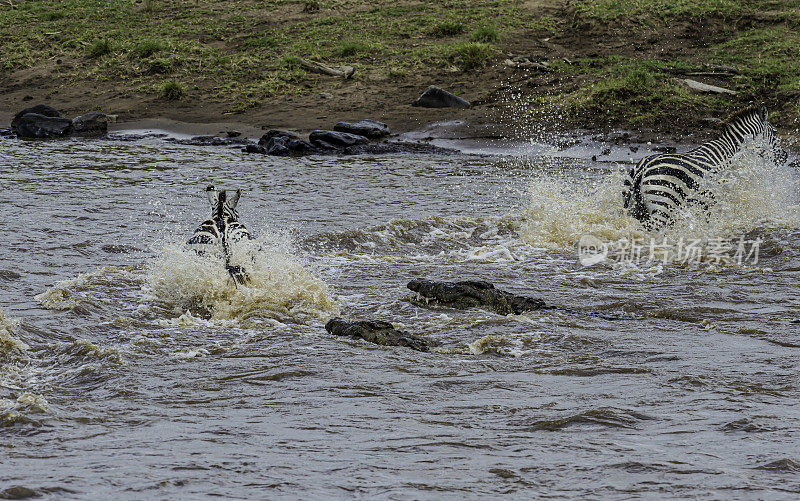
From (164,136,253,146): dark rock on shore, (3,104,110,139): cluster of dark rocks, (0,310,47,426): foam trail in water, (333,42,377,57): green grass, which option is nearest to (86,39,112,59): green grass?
(3,104,110,139): cluster of dark rocks

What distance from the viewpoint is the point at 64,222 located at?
1131cm

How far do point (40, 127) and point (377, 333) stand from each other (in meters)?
16.9

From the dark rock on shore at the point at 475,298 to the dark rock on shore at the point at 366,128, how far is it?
11679 millimetres

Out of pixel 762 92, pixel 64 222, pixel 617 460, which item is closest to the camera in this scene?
pixel 617 460

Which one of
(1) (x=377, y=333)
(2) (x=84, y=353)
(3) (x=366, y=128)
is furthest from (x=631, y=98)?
(2) (x=84, y=353)

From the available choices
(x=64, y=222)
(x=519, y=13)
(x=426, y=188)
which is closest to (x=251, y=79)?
(x=519, y=13)

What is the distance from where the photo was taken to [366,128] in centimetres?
1889

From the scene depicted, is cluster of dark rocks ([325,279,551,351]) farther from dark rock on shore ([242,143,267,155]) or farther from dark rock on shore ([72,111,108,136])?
dark rock on shore ([72,111,108,136])

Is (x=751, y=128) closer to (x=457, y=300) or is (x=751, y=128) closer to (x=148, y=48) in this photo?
(x=457, y=300)

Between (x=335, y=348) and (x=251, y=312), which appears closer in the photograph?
(x=335, y=348)

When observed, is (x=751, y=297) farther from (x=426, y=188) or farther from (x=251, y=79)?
(x=251, y=79)

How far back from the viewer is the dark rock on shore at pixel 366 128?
61.7ft

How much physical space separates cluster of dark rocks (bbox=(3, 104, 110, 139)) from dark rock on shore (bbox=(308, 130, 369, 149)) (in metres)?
5.76

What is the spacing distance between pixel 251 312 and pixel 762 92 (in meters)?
14.6
